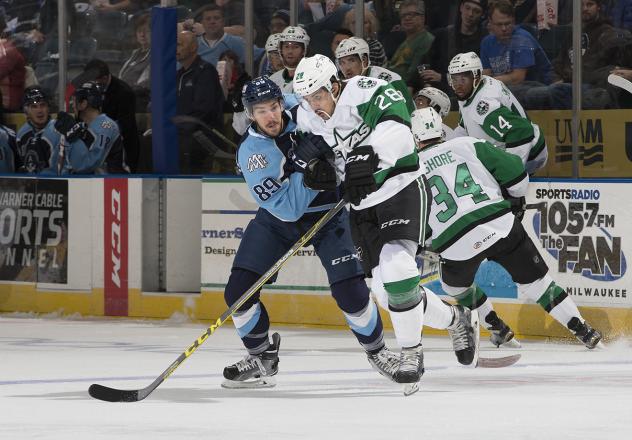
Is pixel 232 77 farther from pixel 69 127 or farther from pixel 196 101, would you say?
pixel 69 127

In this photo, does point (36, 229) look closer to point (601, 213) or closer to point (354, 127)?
point (601, 213)

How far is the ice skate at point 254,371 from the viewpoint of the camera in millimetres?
6949

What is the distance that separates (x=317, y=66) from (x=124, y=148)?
503 centimetres

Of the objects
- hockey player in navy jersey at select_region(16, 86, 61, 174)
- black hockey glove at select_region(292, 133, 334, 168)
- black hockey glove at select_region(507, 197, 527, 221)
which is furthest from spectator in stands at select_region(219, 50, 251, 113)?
black hockey glove at select_region(292, 133, 334, 168)

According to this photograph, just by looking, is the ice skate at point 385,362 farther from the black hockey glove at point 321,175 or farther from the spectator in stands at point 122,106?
the spectator in stands at point 122,106

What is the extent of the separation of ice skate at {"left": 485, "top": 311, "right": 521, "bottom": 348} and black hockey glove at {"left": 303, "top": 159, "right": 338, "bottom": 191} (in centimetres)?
234

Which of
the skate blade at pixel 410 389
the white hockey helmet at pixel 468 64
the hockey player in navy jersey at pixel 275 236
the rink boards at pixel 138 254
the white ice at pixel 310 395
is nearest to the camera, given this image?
the white ice at pixel 310 395

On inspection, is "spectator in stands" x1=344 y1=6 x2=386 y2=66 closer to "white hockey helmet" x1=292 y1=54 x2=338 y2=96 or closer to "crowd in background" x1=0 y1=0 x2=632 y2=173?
"crowd in background" x1=0 y1=0 x2=632 y2=173

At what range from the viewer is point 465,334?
7.21 m

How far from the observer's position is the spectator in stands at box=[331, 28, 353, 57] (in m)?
10.4

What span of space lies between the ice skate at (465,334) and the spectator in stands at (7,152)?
5411 mm

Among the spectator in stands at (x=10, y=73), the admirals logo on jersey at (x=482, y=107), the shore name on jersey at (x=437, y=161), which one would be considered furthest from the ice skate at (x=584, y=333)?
the spectator in stands at (x=10, y=73)

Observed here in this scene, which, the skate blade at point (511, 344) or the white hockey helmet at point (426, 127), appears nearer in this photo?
the white hockey helmet at point (426, 127)

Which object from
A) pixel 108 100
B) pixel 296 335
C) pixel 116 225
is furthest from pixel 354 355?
pixel 108 100
